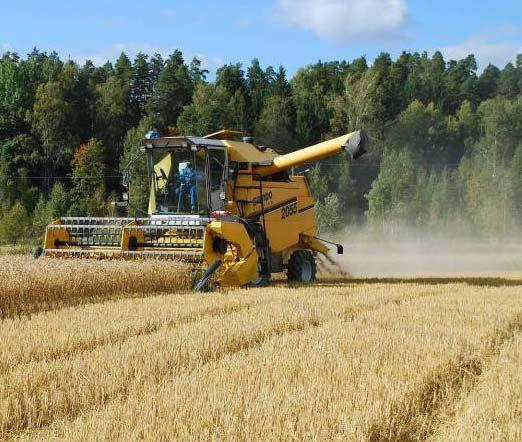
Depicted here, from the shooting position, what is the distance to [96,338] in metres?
6.91

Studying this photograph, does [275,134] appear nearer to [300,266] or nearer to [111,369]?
[300,266]

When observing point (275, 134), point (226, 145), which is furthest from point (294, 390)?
point (275, 134)

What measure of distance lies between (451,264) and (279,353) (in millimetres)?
18911

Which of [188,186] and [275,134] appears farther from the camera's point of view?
[275,134]

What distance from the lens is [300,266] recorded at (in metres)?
14.9

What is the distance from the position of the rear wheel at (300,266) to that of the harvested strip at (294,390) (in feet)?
22.7

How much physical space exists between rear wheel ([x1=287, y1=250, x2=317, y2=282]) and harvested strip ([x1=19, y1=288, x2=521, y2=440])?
6.92m

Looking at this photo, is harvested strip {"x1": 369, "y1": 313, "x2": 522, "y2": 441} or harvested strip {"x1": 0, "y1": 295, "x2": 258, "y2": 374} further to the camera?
harvested strip {"x1": 0, "y1": 295, "x2": 258, "y2": 374}

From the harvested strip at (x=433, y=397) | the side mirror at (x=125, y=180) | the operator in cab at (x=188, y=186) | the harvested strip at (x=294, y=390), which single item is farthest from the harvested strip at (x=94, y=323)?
the side mirror at (x=125, y=180)

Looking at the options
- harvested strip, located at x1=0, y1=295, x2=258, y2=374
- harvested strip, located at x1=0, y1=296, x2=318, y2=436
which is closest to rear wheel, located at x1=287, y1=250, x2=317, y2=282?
harvested strip, located at x1=0, y1=295, x2=258, y2=374

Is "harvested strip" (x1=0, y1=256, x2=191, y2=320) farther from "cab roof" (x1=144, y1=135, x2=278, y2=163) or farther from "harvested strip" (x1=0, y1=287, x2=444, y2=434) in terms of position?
Result: "harvested strip" (x1=0, y1=287, x2=444, y2=434)

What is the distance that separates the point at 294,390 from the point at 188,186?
Answer: 939 centimetres

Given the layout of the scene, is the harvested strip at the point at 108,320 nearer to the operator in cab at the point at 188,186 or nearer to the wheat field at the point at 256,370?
the wheat field at the point at 256,370

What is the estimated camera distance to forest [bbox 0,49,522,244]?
48.4 metres
